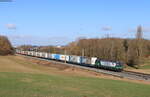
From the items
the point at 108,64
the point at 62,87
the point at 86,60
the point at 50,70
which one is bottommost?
the point at 50,70

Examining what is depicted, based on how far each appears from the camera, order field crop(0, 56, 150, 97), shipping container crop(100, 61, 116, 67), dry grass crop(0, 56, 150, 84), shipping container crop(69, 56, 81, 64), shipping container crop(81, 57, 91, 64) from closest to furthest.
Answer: field crop(0, 56, 150, 97), dry grass crop(0, 56, 150, 84), shipping container crop(100, 61, 116, 67), shipping container crop(81, 57, 91, 64), shipping container crop(69, 56, 81, 64)

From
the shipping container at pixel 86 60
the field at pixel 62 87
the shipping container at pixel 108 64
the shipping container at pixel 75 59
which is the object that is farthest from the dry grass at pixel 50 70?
the field at pixel 62 87

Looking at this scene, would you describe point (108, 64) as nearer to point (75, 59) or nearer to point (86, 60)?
point (86, 60)

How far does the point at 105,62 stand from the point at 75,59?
21291 mm

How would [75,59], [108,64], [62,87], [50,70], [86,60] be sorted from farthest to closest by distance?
1. [75,59]
2. [86,60]
3. [108,64]
4. [50,70]
5. [62,87]

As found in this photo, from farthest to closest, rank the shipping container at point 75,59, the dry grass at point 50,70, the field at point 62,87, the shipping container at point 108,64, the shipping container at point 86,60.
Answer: the shipping container at point 75,59, the shipping container at point 86,60, the shipping container at point 108,64, the dry grass at point 50,70, the field at point 62,87

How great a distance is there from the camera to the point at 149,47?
97.9 metres

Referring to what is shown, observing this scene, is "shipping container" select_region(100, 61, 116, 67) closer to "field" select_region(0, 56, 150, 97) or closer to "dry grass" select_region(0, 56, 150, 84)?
"dry grass" select_region(0, 56, 150, 84)

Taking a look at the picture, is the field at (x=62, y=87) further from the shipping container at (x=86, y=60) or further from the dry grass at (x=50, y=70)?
the shipping container at (x=86, y=60)

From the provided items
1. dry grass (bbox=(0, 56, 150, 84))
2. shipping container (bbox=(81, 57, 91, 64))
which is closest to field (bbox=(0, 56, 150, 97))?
dry grass (bbox=(0, 56, 150, 84))

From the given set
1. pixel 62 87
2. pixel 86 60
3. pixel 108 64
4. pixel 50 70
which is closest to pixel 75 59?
pixel 86 60

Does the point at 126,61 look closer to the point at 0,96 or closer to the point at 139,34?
the point at 139,34

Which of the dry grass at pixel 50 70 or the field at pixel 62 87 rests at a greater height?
the field at pixel 62 87

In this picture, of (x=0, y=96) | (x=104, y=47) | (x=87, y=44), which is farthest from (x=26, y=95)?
(x=87, y=44)
